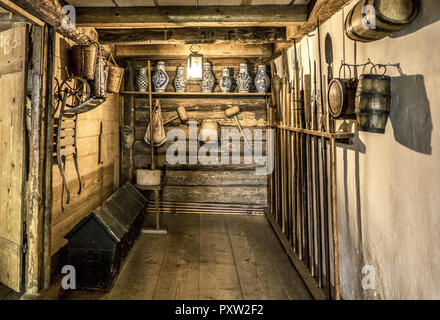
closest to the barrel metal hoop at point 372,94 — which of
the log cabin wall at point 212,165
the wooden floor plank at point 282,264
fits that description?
the wooden floor plank at point 282,264

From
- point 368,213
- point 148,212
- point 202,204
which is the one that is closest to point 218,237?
point 202,204

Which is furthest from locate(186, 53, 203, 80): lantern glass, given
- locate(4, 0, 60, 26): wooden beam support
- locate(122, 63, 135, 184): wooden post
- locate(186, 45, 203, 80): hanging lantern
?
locate(122, 63, 135, 184): wooden post

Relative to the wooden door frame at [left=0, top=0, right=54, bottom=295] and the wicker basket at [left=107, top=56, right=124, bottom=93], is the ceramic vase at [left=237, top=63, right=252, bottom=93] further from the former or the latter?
the wooden door frame at [left=0, top=0, right=54, bottom=295]

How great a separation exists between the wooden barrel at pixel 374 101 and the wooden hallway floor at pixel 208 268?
1.50 m

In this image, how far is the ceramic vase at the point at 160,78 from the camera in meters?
4.40

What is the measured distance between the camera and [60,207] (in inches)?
109

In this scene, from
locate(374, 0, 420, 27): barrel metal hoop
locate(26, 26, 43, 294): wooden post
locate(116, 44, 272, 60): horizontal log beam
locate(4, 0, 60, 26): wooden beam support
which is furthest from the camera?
locate(116, 44, 272, 60): horizontal log beam

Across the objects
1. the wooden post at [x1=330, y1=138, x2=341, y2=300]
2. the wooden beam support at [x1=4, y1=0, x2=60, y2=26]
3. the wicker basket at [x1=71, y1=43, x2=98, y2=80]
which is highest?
the wooden beam support at [x1=4, y1=0, x2=60, y2=26]

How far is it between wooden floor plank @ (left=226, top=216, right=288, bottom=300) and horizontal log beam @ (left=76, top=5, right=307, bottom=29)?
223 cm

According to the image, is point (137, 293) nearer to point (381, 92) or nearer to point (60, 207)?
point (60, 207)

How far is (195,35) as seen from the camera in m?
3.42

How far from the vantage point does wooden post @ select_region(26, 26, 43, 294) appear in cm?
232

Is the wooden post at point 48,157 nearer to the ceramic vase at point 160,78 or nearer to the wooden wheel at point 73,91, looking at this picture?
the wooden wheel at point 73,91

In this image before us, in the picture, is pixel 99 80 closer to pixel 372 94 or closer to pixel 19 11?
pixel 19 11
